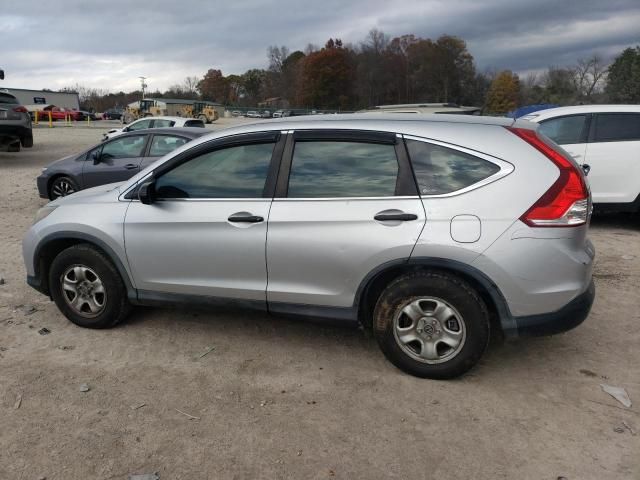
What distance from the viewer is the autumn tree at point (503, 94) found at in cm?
8075

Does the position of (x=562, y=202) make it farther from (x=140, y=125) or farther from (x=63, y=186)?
(x=140, y=125)

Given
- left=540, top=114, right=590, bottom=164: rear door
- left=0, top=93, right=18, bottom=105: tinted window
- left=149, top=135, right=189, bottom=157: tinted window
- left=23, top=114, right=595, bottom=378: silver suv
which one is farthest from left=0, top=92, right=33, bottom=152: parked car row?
left=540, top=114, right=590, bottom=164: rear door

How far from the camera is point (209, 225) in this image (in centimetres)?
374

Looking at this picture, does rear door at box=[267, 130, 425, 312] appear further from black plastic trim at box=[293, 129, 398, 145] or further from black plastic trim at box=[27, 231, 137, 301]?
black plastic trim at box=[27, 231, 137, 301]

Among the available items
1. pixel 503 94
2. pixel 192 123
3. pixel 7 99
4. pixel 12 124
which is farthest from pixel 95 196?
pixel 503 94

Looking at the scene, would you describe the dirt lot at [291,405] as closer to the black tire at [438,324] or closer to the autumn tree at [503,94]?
the black tire at [438,324]

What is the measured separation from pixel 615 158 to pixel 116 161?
7617 mm

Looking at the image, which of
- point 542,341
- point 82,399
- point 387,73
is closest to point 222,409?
point 82,399

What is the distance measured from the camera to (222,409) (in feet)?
10.4

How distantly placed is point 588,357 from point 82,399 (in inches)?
135

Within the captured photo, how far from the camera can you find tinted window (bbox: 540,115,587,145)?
7.65 meters

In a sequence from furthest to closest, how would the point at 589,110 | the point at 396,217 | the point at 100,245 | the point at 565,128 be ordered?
the point at 565,128, the point at 589,110, the point at 100,245, the point at 396,217

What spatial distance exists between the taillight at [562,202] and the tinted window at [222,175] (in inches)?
69.5

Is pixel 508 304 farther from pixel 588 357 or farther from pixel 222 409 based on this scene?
pixel 222 409
